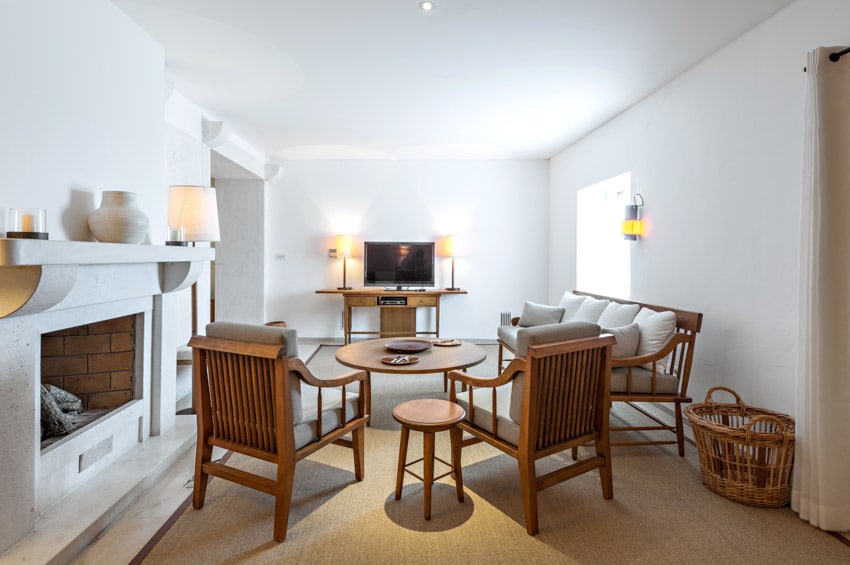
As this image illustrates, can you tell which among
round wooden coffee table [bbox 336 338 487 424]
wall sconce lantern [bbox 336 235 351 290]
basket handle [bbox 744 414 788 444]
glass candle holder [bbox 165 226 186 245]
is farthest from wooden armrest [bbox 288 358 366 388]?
wall sconce lantern [bbox 336 235 351 290]

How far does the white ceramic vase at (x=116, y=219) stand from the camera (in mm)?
2367

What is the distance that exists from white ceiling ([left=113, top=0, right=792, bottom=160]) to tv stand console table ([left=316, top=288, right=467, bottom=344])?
198cm

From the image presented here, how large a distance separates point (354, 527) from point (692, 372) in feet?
8.64

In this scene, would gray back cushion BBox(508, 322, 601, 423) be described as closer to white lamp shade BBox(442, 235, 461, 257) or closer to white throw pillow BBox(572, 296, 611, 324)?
white throw pillow BBox(572, 296, 611, 324)

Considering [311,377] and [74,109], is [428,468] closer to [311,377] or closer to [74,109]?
[311,377]

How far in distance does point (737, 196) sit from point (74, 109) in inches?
148

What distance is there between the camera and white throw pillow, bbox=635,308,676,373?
10.0 ft

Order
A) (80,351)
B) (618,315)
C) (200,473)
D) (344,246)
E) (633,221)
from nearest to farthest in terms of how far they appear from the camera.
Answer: (200,473), (80,351), (618,315), (633,221), (344,246)

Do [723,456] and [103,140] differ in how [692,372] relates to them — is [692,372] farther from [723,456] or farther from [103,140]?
[103,140]

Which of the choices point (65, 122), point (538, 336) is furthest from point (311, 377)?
point (65, 122)

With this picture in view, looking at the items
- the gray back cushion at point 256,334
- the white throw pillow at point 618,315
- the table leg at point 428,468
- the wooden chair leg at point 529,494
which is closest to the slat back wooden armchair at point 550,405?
the wooden chair leg at point 529,494

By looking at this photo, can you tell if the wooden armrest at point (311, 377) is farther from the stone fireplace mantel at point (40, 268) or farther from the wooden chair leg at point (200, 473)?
the stone fireplace mantel at point (40, 268)

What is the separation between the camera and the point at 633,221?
4.08 m

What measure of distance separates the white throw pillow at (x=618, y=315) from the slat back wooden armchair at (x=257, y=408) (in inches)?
92.1
